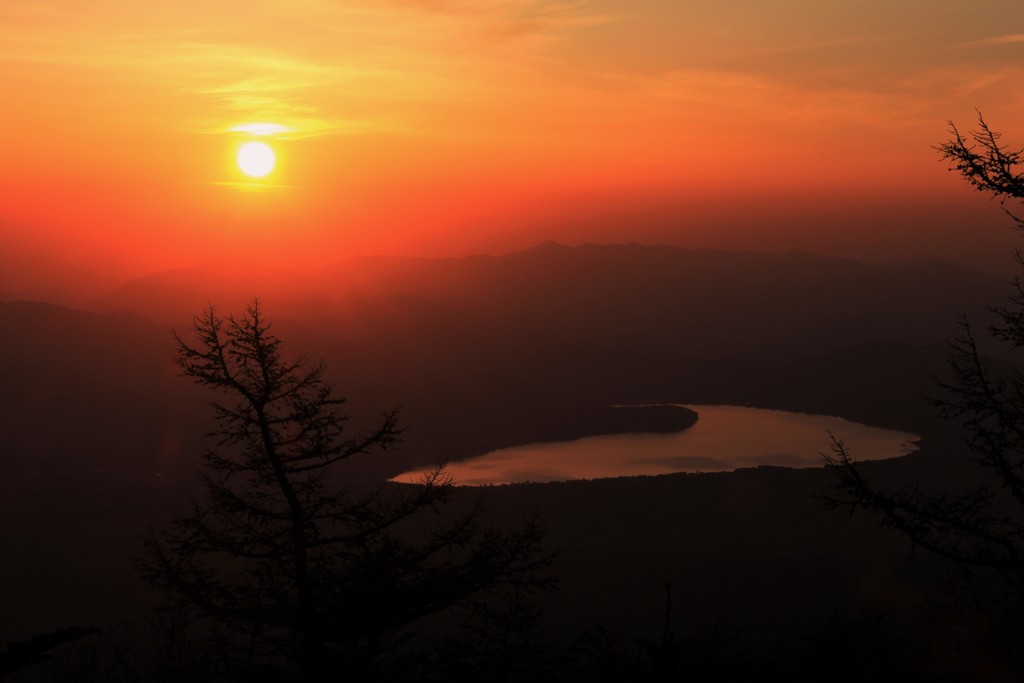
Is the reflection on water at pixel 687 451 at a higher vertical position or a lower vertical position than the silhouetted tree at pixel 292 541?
lower

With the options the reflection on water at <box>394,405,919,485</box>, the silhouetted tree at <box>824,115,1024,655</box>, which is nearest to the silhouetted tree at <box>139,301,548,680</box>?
the silhouetted tree at <box>824,115,1024,655</box>

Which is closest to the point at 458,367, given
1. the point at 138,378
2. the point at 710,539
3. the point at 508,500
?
the point at 138,378

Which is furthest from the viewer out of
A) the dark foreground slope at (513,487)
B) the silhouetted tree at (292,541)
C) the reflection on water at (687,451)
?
the reflection on water at (687,451)

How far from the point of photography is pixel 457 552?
69.8m

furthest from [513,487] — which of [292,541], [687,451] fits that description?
[292,541]

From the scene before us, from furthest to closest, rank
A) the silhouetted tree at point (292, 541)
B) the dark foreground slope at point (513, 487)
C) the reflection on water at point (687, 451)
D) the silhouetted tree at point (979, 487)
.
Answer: the reflection on water at point (687, 451) → the dark foreground slope at point (513, 487) → the silhouetted tree at point (292, 541) → the silhouetted tree at point (979, 487)

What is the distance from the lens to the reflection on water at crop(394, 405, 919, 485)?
108625mm

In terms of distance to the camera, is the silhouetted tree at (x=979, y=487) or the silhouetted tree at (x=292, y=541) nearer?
the silhouetted tree at (x=979, y=487)

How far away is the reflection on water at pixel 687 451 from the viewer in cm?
10862

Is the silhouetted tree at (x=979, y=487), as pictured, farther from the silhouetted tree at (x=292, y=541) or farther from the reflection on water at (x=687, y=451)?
the reflection on water at (x=687, y=451)

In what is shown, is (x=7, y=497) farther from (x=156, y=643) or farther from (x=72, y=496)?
(x=156, y=643)

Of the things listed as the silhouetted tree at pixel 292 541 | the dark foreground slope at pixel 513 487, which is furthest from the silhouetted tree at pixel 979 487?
the dark foreground slope at pixel 513 487

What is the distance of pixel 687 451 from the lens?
404 feet

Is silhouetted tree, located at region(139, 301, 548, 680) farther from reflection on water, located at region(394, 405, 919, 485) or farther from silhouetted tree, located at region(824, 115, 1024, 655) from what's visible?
reflection on water, located at region(394, 405, 919, 485)
